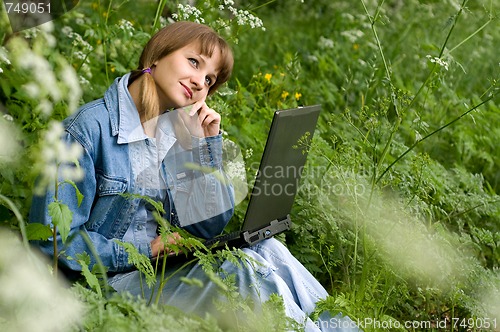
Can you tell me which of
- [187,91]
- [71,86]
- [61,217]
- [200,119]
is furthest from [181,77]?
[61,217]

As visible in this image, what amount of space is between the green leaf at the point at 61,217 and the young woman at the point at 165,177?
0.33 meters

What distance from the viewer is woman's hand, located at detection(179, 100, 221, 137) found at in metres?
2.58

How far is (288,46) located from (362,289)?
3.68 metres

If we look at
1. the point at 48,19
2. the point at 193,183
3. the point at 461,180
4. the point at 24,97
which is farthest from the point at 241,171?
the point at 48,19

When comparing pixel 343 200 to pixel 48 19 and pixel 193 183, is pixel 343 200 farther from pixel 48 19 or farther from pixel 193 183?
pixel 48 19

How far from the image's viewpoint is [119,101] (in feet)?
7.97

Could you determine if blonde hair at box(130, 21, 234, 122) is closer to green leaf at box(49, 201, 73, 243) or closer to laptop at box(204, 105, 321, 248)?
laptop at box(204, 105, 321, 248)

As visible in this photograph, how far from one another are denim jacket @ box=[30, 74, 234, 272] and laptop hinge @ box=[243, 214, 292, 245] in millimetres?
178

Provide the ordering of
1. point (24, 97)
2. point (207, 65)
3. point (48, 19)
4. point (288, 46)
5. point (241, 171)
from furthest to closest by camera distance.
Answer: point (288, 46), point (48, 19), point (24, 97), point (241, 171), point (207, 65)

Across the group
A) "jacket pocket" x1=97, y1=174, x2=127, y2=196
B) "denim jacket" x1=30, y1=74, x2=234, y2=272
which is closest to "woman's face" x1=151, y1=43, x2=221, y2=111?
"denim jacket" x1=30, y1=74, x2=234, y2=272

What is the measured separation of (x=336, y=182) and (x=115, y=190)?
1.26 meters

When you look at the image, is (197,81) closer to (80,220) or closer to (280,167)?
(280,167)

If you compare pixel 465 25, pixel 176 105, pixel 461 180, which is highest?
pixel 176 105

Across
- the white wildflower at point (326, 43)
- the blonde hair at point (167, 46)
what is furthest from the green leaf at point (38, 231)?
the white wildflower at point (326, 43)
